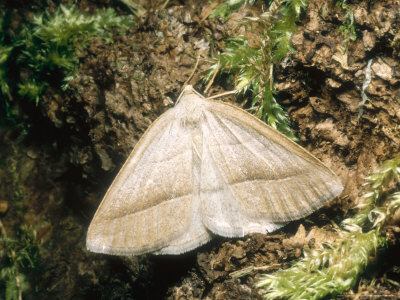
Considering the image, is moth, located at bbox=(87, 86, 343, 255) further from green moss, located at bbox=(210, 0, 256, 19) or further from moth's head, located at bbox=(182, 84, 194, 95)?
green moss, located at bbox=(210, 0, 256, 19)

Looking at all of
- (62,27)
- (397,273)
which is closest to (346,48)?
(397,273)

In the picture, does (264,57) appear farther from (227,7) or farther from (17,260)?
(17,260)

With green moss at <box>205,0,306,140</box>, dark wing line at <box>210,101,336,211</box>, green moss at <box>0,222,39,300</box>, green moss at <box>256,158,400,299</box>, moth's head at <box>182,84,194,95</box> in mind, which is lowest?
green moss at <box>0,222,39,300</box>

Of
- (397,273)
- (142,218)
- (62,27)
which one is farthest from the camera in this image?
(62,27)

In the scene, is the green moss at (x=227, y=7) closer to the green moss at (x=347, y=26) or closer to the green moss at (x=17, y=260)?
the green moss at (x=347, y=26)

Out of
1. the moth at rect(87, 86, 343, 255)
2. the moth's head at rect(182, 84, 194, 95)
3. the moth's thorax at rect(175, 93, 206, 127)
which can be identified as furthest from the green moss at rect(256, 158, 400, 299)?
the moth's head at rect(182, 84, 194, 95)

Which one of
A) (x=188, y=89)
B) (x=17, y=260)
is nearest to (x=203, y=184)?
(x=188, y=89)

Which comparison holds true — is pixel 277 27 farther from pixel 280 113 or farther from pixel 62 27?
pixel 62 27
